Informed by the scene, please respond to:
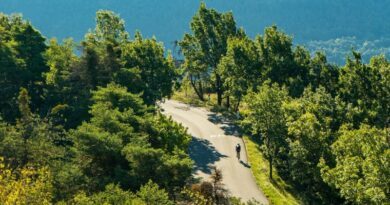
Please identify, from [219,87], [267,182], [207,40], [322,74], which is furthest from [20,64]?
[322,74]

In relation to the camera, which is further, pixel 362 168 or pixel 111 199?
pixel 362 168

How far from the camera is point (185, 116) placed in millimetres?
89625

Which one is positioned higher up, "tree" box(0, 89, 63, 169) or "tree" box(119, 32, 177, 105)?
"tree" box(119, 32, 177, 105)

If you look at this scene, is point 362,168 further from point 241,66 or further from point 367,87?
point 241,66

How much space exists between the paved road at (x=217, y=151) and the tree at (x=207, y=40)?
8859 mm

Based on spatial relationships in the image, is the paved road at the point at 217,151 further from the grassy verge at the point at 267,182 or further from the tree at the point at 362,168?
the tree at the point at 362,168

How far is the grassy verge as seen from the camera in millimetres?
57084

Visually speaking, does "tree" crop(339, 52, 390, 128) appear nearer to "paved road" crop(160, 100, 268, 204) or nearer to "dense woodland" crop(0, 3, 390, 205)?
"dense woodland" crop(0, 3, 390, 205)

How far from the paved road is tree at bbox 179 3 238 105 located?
29.1 ft

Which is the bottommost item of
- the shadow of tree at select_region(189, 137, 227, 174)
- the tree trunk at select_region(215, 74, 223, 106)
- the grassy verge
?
the grassy verge

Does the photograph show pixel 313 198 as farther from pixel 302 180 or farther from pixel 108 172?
pixel 108 172

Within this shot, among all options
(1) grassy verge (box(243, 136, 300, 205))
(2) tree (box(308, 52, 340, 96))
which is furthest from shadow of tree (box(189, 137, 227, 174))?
(2) tree (box(308, 52, 340, 96))

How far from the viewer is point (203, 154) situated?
69875 mm

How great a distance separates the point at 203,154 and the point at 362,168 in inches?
1197
